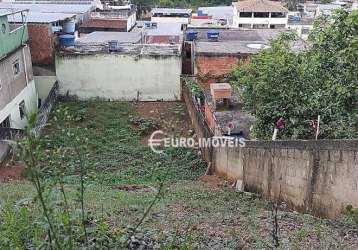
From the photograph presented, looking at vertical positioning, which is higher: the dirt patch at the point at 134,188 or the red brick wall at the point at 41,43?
the red brick wall at the point at 41,43

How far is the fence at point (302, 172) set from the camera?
23.0ft

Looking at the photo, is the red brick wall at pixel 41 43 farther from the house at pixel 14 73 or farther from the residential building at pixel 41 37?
the house at pixel 14 73

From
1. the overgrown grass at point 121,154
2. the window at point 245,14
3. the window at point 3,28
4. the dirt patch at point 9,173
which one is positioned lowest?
the dirt patch at point 9,173

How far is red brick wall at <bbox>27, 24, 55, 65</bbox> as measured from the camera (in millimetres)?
16578

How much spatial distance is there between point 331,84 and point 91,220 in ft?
21.5

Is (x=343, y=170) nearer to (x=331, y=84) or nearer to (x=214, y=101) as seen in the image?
(x=331, y=84)

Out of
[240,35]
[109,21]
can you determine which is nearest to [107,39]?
[240,35]

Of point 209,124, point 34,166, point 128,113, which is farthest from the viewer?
point 128,113

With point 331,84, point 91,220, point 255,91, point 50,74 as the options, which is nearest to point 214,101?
point 255,91

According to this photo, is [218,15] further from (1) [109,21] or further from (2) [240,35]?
(2) [240,35]

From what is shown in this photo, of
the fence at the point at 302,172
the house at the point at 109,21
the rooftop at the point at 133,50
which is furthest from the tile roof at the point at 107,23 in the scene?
the fence at the point at 302,172

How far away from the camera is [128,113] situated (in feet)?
53.2

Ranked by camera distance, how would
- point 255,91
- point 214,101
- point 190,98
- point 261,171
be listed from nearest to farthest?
1. point 261,171
2. point 255,91
3. point 214,101
4. point 190,98

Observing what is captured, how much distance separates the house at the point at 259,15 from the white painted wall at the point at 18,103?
25.2 meters
